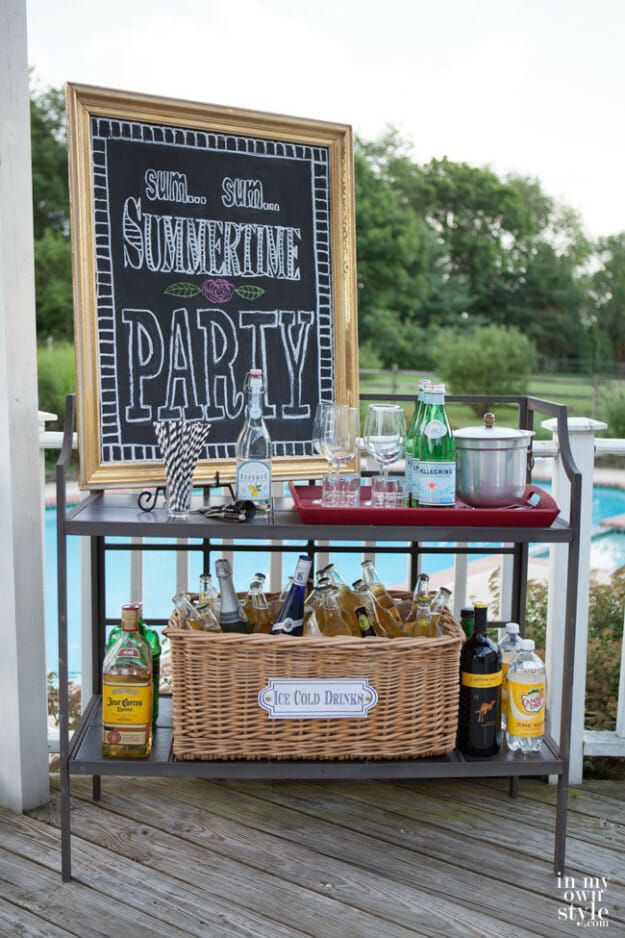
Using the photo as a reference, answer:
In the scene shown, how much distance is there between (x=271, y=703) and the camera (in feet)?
5.71

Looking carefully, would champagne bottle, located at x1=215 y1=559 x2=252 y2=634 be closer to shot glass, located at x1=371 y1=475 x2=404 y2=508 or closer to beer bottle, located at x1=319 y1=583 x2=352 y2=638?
beer bottle, located at x1=319 y1=583 x2=352 y2=638

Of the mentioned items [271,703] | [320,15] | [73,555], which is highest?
[320,15]

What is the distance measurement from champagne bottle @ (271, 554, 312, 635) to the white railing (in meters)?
0.29

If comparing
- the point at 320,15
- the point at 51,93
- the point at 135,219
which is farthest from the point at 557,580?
the point at 320,15

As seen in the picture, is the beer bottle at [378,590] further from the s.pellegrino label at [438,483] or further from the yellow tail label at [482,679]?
the s.pellegrino label at [438,483]

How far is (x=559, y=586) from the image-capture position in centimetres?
221

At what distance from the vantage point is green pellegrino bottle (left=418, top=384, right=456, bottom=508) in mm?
1695

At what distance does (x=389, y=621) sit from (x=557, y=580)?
53cm

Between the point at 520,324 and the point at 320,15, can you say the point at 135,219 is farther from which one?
the point at 520,324

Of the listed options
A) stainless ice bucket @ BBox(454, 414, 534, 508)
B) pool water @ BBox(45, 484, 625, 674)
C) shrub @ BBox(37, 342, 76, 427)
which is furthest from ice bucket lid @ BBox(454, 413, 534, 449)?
shrub @ BBox(37, 342, 76, 427)

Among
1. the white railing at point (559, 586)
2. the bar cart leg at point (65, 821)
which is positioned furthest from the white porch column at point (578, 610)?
the bar cart leg at point (65, 821)

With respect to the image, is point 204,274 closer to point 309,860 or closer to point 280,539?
point 280,539

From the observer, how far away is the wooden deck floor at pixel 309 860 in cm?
166

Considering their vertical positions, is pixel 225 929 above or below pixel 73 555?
above
